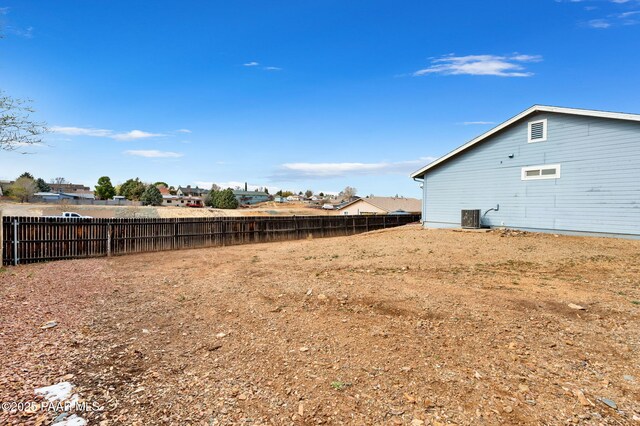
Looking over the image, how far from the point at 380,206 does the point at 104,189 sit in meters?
66.2

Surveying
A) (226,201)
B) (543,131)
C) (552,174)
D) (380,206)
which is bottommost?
(380,206)

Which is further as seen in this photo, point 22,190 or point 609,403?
point 22,190

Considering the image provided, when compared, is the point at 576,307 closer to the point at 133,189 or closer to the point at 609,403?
the point at 609,403

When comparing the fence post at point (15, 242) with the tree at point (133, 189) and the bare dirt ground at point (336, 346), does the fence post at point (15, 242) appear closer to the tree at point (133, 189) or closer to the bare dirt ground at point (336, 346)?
the bare dirt ground at point (336, 346)

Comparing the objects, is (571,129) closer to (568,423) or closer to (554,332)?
(554,332)

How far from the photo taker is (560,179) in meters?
13.8

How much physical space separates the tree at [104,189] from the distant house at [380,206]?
5804 centimetres

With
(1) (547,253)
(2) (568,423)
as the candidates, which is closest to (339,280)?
(2) (568,423)

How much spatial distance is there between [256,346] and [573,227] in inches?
572

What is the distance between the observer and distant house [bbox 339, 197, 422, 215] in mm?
45438

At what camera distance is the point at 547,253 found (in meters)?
10.2

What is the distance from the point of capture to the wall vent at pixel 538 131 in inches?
567

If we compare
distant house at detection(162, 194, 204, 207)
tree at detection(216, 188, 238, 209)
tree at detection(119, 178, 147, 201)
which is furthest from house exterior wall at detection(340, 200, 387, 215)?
tree at detection(119, 178, 147, 201)

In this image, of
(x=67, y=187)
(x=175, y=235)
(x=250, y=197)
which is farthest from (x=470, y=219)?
(x=67, y=187)
